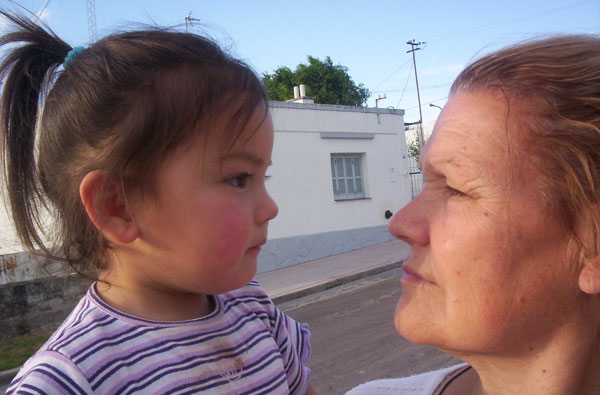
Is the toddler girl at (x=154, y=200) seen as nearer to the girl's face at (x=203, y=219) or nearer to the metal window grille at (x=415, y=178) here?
the girl's face at (x=203, y=219)

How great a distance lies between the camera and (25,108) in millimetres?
1741

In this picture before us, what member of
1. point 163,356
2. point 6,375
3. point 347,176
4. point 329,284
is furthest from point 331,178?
point 163,356

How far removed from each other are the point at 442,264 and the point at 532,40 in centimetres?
62

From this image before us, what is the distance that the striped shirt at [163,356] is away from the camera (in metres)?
1.28

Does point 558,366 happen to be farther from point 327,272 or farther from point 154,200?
point 327,272

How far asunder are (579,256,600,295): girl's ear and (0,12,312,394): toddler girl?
2.92ft

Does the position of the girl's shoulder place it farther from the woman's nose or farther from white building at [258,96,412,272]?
white building at [258,96,412,272]

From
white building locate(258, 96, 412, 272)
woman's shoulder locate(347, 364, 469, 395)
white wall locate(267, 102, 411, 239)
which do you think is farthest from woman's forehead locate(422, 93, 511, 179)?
white building locate(258, 96, 412, 272)

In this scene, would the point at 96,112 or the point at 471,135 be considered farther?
the point at 96,112

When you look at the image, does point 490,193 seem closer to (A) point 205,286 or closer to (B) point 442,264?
(B) point 442,264

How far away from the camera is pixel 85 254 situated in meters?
1.67

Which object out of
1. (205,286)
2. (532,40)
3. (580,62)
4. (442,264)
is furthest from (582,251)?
(205,286)

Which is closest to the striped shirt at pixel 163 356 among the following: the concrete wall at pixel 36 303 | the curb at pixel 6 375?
the curb at pixel 6 375

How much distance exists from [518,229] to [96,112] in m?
1.23
